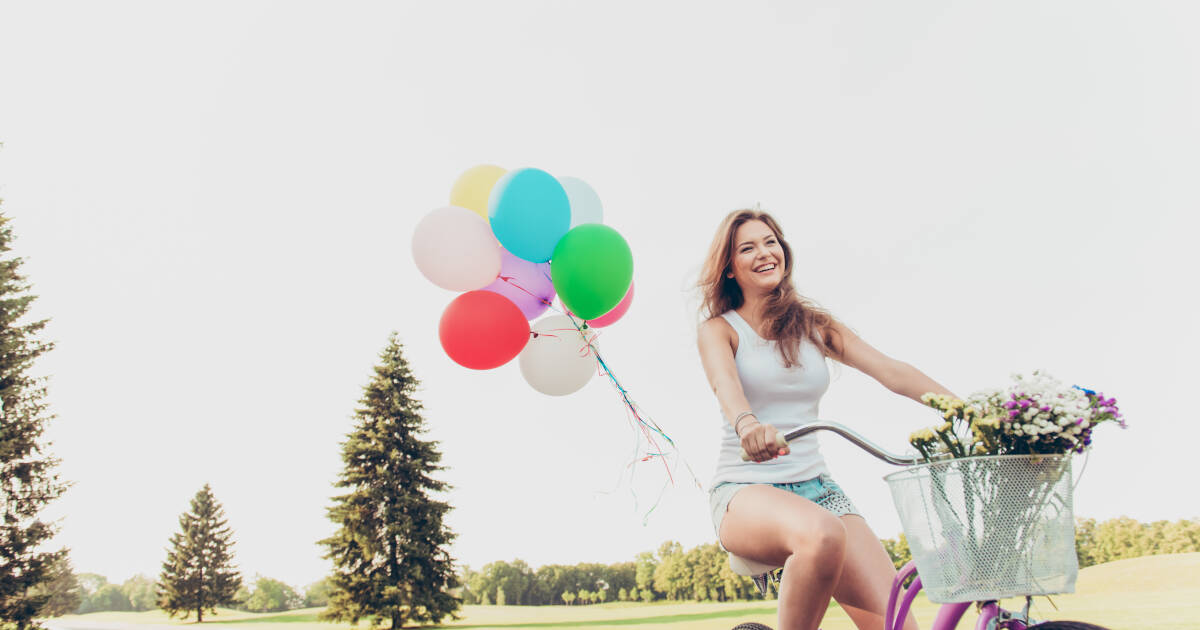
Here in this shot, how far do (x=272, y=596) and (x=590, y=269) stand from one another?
3996 cm

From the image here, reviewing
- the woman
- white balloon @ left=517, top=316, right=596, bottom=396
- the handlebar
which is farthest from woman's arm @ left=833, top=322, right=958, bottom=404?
white balloon @ left=517, top=316, right=596, bottom=396

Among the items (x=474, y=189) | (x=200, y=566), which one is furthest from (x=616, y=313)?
(x=200, y=566)

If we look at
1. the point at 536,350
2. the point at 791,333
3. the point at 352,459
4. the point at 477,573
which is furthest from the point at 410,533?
the point at 791,333

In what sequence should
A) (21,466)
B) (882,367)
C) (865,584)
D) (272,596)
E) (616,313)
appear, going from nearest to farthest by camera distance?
(865,584) → (882,367) → (616,313) → (21,466) → (272,596)

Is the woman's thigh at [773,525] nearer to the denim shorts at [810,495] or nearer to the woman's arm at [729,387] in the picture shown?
the denim shorts at [810,495]

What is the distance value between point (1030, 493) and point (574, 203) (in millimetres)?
4870

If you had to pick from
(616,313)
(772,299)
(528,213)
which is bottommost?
(772,299)

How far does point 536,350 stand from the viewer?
6.06m

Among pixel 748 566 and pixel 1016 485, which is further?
pixel 748 566

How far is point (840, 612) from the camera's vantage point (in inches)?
684

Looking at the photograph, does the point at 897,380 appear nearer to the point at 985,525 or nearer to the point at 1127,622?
the point at 985,525

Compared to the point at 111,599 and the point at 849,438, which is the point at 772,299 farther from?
the point at 111,599

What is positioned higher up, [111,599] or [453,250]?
[453,250]


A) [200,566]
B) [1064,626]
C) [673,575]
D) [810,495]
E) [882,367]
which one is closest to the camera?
[1064,626]
